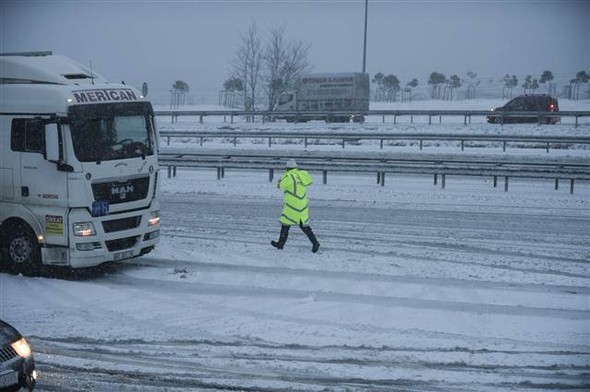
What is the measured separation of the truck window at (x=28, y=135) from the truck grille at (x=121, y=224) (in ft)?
4.67

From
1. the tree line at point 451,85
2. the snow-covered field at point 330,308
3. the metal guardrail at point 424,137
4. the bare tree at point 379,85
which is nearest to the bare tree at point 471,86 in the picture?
the tree line at point 451,85

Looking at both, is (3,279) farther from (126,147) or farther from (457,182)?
(457,182)

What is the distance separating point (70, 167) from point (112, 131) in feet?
3.04

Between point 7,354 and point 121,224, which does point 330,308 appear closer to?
point 121,224

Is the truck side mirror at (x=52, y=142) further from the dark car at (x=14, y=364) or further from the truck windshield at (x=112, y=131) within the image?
the dark car at (x=14, y=364)

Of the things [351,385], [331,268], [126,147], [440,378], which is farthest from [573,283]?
[126,147]

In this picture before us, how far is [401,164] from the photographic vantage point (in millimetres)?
21266

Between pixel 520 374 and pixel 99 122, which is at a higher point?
pixel 99 122

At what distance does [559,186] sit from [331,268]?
12306mm

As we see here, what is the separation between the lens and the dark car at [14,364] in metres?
5.82

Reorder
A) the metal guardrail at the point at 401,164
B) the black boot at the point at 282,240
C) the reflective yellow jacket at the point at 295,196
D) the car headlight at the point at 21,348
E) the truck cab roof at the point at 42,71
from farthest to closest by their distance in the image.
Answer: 1. the metal guardrail at the point at 401,164
2. the black boot at the point at 282,240
3. the reflective yellow jacket at the point at 295,196
4. the truck cab roof at the point at 42,71
5. the car headlight at the point at 21,348

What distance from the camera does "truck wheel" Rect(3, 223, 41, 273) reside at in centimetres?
1088

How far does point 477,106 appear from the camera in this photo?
51312mm

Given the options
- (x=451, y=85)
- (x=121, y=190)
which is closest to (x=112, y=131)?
(x=121, y=190)
